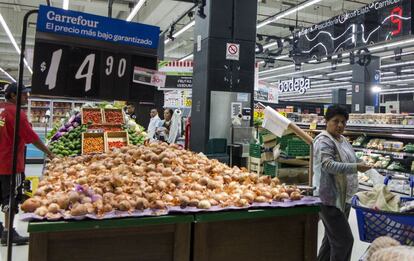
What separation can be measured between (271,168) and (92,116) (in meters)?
2.93

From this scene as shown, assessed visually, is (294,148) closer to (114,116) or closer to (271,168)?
(271,168)

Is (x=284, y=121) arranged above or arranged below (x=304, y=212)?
above

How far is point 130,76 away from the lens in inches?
139

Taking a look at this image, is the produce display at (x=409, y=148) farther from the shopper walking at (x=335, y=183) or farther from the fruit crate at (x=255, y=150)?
the shopper walking at (x=335, y=183)

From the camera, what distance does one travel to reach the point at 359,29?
281 inches

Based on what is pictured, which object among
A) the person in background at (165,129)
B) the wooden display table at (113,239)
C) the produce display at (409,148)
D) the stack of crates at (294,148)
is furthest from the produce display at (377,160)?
the wooden display table at (113,239)

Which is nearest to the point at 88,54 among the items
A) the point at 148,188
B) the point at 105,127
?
the point at 148,188

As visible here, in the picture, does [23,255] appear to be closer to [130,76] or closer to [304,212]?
[130,76]

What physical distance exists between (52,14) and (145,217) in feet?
6.21

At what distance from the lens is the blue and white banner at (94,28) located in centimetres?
305

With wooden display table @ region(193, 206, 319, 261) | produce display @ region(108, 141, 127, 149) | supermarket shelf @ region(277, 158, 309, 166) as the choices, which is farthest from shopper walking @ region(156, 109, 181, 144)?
wooden display table @ region(193, 206, 319, 261)

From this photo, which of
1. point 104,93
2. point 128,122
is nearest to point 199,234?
point 104,93

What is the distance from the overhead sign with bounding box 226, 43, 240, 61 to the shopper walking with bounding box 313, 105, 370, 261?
406cm

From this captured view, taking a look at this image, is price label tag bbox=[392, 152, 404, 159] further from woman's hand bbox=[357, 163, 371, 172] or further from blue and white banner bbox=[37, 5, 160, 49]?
blue and white banner bbox=[37, 5, 160, 49]
